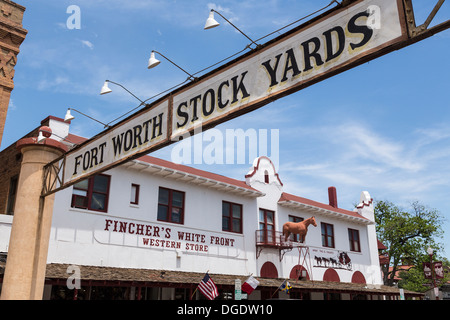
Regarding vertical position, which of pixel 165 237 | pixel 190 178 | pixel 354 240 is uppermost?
pixel 190 178

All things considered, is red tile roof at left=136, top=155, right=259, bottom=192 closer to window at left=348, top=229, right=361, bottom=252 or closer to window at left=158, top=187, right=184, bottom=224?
window at left=158, top=187, right=184, bottom=224

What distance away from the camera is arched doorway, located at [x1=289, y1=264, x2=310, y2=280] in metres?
24.6

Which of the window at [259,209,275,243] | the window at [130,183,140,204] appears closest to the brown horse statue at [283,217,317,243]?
the window at [259,209,275,243]

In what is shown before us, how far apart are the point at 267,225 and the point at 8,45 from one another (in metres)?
16.0

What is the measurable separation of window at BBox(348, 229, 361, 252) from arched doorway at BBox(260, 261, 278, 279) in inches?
337

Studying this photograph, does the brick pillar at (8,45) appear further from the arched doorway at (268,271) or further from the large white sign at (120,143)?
the arched doorway at (268,271)

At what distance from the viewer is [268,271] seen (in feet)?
76.7

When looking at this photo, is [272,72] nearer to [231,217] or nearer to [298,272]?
[231,217]

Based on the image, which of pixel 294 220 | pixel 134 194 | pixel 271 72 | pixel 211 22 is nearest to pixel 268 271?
pixel 294 220

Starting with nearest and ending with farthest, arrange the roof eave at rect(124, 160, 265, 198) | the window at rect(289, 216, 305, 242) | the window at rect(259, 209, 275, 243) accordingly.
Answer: the roof eave at rect(124, 160, 265, 198) < the window at rect(259, 209, 275, 243) < the window at rect(289, 216, 305, 242)
